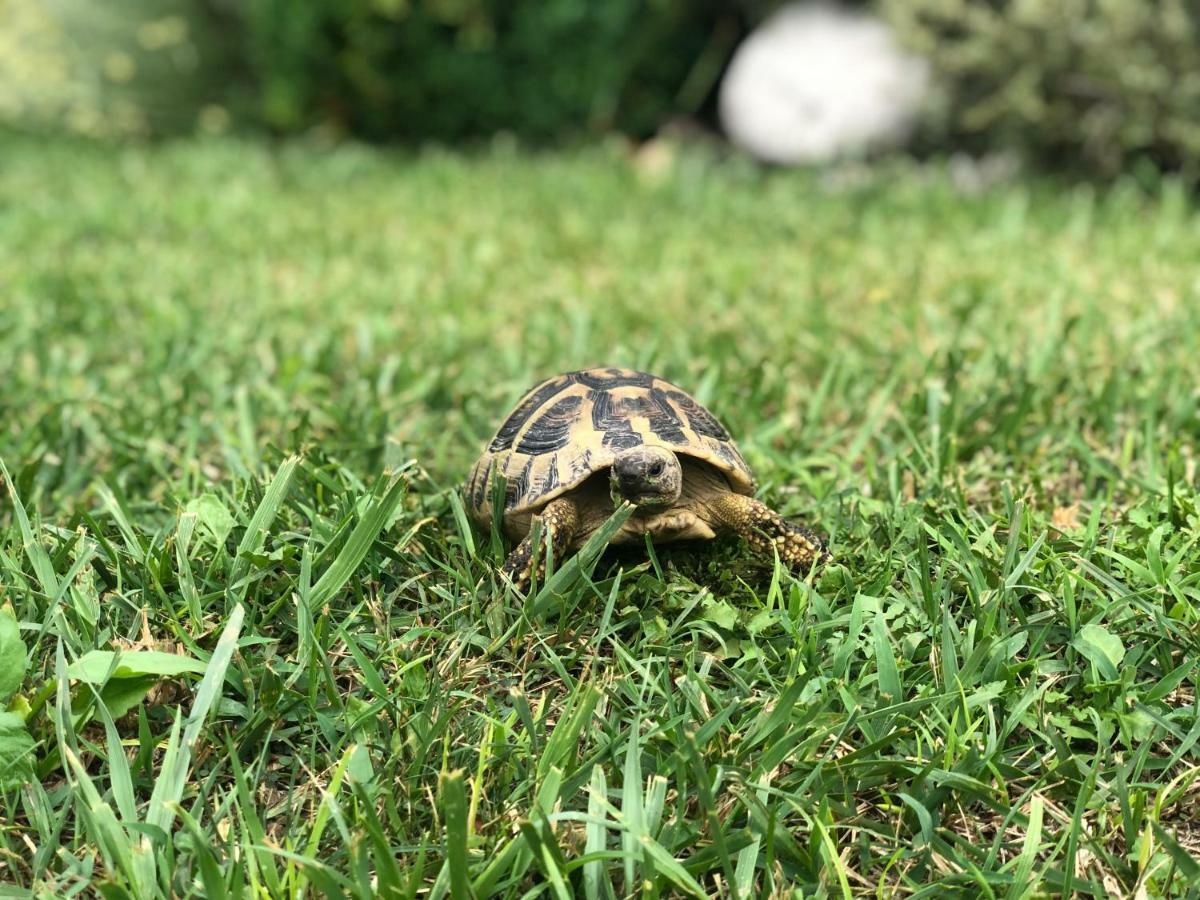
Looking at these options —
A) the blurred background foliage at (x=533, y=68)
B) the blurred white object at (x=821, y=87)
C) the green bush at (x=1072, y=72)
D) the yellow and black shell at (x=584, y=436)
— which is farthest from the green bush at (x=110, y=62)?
the yellow and black shell at (x=584, y=436)

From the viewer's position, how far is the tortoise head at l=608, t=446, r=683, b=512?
2152mm

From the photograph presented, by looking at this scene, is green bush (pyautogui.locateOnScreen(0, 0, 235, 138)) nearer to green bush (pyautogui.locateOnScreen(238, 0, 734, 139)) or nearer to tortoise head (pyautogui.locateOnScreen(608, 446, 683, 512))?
green bush (pyautogui.locateOnScreen(238, 0, 734, 139))

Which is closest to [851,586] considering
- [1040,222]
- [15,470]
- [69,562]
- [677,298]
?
[69,562]

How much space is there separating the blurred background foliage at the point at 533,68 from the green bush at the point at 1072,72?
0.04 feet

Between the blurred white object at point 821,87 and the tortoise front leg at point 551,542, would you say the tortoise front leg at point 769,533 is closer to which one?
the tortoise front leg at point 551,542

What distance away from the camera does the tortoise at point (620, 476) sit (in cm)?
221

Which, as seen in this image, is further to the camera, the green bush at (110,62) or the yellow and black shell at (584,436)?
the green bush at (110,62)

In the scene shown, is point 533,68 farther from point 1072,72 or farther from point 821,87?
point 1072,72

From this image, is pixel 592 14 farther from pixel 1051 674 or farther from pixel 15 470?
pixel 1051 674

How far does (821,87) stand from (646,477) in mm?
6527

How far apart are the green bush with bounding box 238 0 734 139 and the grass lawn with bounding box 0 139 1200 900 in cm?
537

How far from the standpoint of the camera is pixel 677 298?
15.2 ft

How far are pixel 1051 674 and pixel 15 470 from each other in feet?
8.29

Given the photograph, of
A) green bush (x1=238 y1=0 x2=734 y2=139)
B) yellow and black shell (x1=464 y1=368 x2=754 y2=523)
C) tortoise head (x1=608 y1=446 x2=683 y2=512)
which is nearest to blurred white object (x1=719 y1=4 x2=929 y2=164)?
green bush (x1=238 y1=0 x2=734 y2=139)
